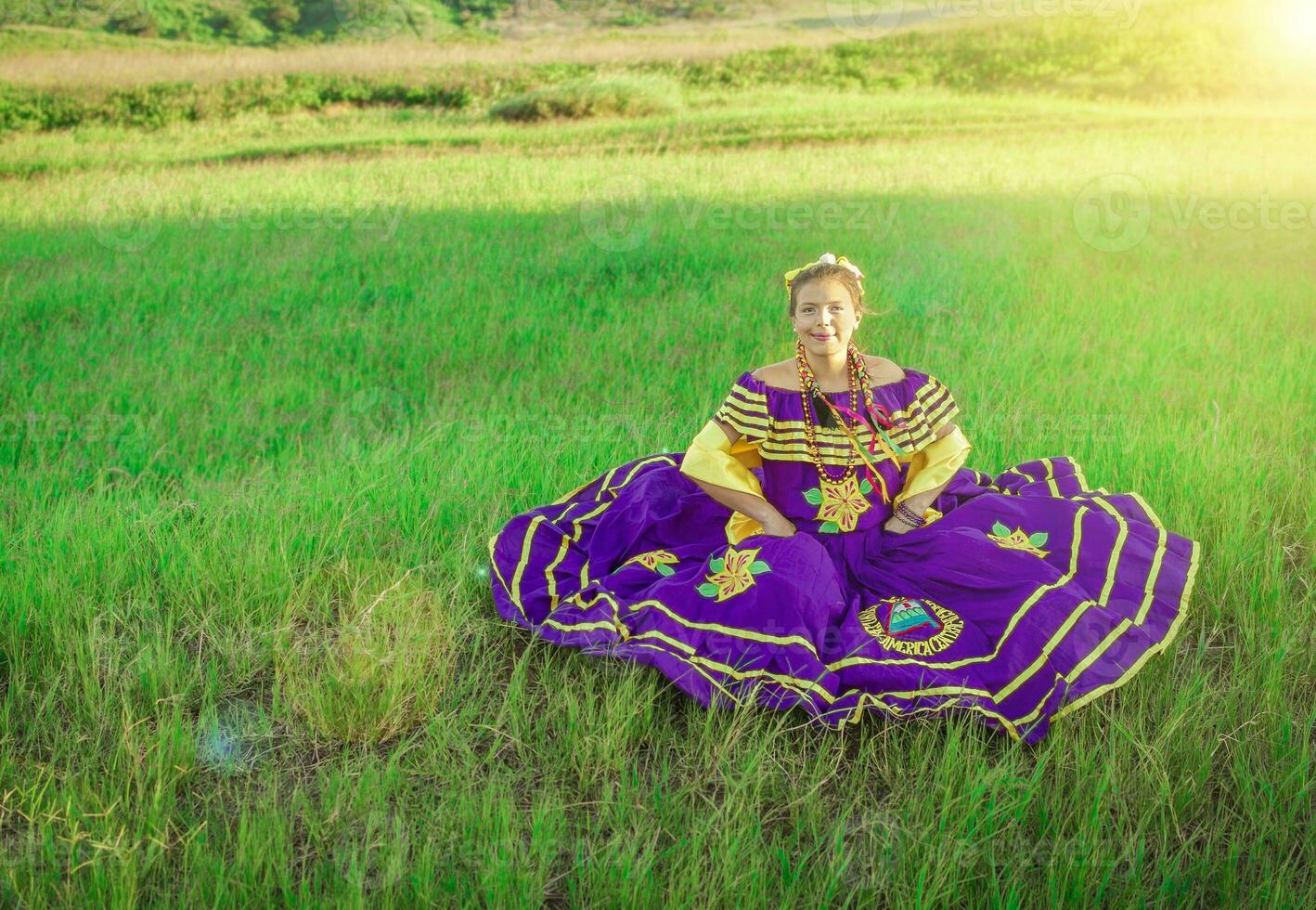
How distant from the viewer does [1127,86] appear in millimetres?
12547

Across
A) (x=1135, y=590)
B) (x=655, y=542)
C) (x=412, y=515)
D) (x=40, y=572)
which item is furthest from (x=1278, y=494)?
(x=40, y=572)

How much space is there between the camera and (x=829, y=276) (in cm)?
260

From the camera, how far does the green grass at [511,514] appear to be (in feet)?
6.29

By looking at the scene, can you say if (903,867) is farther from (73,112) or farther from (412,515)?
(73,112)

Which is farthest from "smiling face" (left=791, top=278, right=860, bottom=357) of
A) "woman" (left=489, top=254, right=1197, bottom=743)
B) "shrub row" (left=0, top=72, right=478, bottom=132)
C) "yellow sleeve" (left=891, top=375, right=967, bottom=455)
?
"shrub row" (left=0, top=72, right=478, bottom=132)
